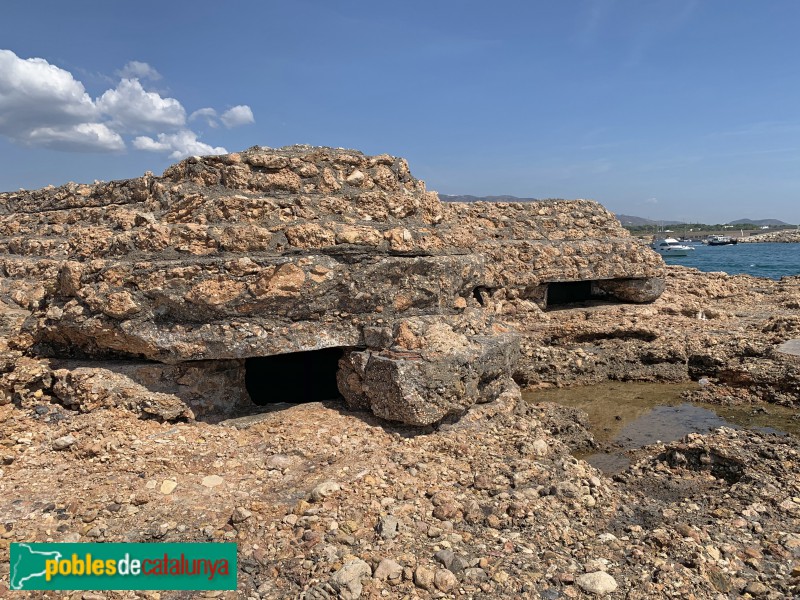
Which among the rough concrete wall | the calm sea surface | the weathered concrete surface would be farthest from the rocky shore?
the calm sea surface

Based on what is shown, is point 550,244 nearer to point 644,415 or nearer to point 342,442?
point 644,415

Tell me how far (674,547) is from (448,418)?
6.08ft

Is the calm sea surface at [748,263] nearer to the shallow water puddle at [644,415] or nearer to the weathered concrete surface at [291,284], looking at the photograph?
the shallow water puddle at [644,415]

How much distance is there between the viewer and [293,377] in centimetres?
545

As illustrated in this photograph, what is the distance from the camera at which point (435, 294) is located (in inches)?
178

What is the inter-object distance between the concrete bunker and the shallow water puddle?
2.66 metres

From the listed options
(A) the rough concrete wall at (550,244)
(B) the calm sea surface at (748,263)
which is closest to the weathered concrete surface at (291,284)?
(A) the rough concrete wall at (550,244)

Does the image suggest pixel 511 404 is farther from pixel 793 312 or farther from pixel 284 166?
pixel 793 312

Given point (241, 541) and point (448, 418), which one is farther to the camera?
point (448, 418)

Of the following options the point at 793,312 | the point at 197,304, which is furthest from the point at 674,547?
the point at 793,312

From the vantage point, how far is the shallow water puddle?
5.52 meters
